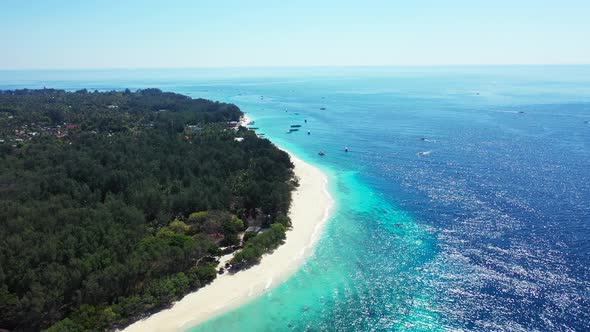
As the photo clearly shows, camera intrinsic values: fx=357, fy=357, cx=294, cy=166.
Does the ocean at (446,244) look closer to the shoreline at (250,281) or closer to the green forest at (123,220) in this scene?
the shoreline at (250,281)

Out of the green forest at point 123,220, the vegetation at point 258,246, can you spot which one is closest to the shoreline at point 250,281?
the vegetation at point 258,246

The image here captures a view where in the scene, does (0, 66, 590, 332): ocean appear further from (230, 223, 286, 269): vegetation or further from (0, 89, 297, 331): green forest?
(0, 89, 297, 331): green forest

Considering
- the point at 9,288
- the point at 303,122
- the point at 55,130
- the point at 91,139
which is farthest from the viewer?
the point at 303,122

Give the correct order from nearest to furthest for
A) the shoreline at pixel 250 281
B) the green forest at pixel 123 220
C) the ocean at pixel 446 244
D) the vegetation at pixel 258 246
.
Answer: the green forest at pixel 123 220
the shoreline at pixel 250 281
the ocean at pixel 446 244
the vegetation at pixel 258 246

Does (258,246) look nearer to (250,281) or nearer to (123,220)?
(250,281)

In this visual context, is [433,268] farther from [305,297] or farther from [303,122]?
[303,122]

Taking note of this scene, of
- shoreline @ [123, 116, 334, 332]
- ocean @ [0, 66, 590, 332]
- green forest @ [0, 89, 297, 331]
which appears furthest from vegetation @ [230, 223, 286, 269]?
ocean @ [0, 66, 590, 332]

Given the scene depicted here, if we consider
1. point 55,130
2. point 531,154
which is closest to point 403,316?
point 531,154
